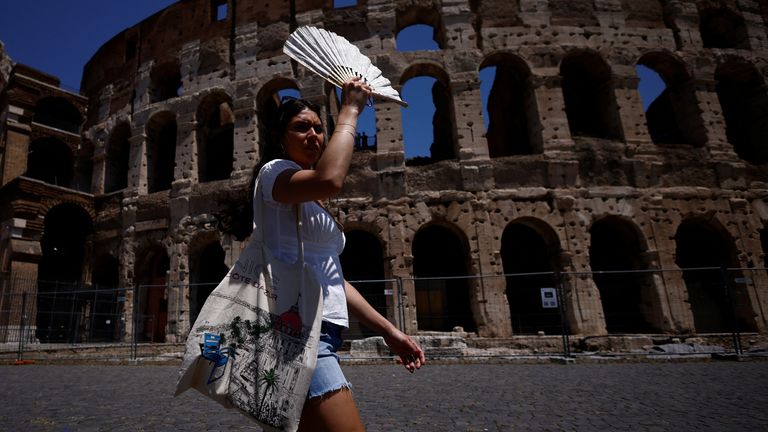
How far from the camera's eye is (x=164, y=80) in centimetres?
1731

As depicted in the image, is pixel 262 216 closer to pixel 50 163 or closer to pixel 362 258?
pixel 362 258

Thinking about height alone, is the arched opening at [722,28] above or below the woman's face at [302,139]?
above

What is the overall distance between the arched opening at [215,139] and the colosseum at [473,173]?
9 centimetres

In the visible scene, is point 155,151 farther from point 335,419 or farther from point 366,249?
point 335,419

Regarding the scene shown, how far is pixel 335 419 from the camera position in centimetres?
124

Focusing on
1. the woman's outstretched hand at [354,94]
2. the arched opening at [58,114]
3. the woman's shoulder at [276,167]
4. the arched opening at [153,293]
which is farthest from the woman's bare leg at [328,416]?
the arched opening at [58,114]

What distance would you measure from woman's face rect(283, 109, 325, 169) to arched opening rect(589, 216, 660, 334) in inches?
483

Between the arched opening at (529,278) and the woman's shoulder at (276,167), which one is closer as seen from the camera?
the woman's shoulder at (276,167)

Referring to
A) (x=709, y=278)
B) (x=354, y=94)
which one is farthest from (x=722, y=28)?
(x=354, y=94)

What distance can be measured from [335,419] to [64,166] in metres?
23.9

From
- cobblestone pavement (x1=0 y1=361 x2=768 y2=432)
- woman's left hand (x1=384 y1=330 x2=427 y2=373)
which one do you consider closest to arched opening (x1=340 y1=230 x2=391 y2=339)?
cobblestone pavement (x1=0 y1=361 x2=768 y2=432)

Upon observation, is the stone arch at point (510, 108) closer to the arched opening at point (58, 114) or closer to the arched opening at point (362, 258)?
the arched opening at point (362, 258)

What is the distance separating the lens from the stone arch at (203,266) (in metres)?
13.8

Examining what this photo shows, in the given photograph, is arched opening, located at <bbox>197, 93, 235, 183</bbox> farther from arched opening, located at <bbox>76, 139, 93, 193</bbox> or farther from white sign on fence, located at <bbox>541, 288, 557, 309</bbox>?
white sign on fence, located at <bbox>541, 288, 557, 309</bbox>
